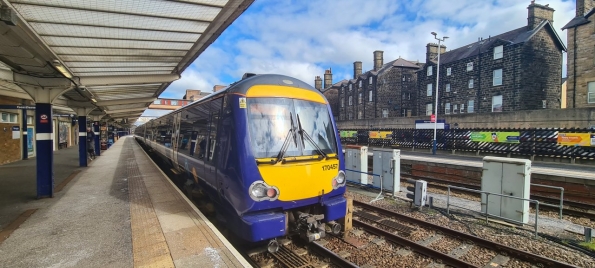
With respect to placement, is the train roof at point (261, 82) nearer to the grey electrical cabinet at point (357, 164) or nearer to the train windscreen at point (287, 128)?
the train windscreen at point (287, 128)

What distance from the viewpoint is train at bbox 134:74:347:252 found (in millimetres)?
3912

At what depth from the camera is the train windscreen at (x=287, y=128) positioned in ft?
13.6

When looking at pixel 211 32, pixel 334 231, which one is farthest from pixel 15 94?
pixel 334 231

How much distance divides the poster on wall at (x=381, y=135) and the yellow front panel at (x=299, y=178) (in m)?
21.1

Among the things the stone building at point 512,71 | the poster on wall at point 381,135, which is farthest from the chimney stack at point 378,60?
the poster on wall at point 381,135

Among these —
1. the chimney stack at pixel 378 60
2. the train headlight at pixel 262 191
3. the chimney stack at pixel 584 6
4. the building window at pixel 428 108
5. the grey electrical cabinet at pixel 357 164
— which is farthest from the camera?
the chimney stack at pixel 378 60

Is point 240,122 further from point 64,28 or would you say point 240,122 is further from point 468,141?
point 468,141

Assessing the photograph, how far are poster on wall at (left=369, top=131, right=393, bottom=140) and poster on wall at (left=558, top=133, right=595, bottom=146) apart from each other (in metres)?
11.4

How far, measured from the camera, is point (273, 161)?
13.3 feet

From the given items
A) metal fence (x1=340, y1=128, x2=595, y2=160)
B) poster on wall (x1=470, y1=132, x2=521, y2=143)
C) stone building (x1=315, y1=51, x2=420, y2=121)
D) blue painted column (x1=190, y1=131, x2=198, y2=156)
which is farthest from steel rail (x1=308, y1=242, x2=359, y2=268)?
stone building (x1=315, y1=51, x2=420, y2=121)

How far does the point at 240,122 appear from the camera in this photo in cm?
407

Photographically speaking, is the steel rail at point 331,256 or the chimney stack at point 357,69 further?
the chimney stack at point 357,69

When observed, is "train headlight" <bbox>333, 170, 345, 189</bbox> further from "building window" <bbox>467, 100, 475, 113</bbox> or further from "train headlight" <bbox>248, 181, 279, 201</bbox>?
"building window" <bbox>467, 100, 475, 113</bbox>

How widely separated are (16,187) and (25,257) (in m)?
7.16
